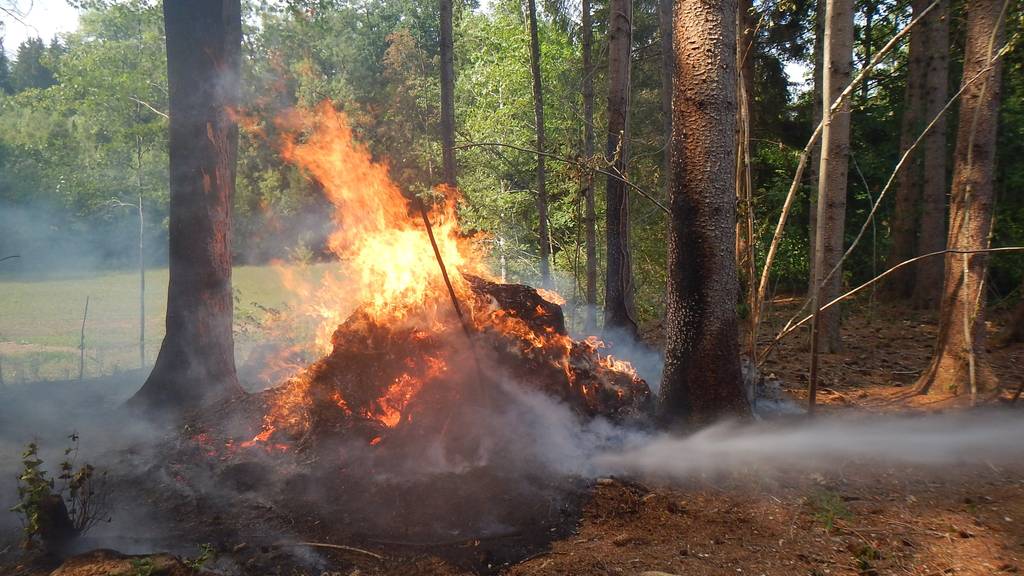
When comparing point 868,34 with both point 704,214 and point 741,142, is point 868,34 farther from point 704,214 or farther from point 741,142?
point 704,214

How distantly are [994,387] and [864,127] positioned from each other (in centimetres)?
1396

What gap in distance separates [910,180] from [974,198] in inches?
379

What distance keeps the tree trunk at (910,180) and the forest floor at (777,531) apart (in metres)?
10.9

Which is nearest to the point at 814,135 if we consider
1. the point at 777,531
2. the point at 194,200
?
the point at 777,531

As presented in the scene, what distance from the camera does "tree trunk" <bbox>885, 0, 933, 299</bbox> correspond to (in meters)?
13.2

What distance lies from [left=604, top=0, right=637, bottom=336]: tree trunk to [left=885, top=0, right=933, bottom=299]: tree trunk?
772cm

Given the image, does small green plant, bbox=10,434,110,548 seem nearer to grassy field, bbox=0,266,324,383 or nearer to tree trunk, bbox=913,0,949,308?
grassy field, bbox=0,266,324,383

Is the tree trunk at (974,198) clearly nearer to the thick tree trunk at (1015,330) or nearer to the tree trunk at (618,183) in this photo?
the thick tree trunk at (1015,330)

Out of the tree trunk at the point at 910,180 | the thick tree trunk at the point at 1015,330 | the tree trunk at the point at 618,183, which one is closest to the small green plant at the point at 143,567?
the tree trunk at the point at 618,183

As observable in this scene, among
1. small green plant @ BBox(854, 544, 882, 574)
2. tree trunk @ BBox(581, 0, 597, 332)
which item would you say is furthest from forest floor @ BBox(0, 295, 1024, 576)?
tree trunk @ BBox(581, 0, 597, 332)

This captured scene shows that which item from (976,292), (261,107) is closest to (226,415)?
(261,107)

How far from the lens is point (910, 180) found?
13977mm

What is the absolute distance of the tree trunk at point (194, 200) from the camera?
7.82 m

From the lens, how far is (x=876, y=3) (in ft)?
55.1
